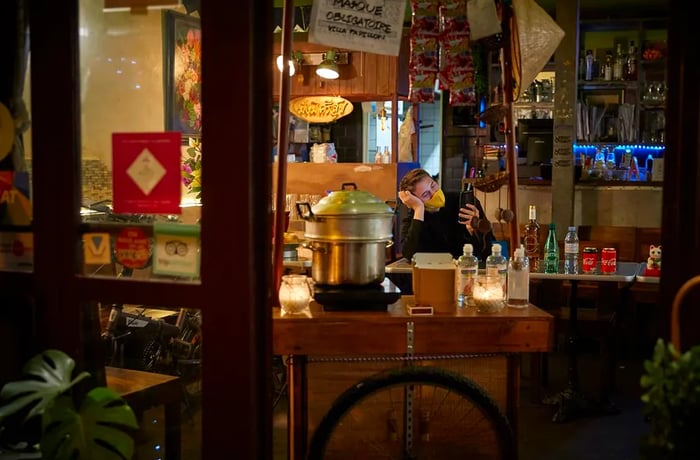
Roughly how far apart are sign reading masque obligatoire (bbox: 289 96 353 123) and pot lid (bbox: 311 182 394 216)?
433cm

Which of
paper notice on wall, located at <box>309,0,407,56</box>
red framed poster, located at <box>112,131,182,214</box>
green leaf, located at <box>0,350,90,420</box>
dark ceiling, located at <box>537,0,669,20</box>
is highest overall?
dark ceiling, located at <box>537,0,669,20</box>

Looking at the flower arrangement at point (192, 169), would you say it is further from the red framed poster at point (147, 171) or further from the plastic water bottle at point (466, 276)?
the plastic water bottle at point (466, 276)

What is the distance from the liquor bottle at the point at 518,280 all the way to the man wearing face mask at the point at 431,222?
1900mm

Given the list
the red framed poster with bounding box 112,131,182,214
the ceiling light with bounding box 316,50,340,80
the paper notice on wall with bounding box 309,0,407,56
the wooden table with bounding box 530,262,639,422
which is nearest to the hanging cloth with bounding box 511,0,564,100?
the paper notice on wall with bounding box 309,0,407,56

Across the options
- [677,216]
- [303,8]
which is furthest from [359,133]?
[677,216]

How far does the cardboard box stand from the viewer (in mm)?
3082

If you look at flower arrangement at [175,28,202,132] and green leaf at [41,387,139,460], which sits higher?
flower arrangement at [175,28,202,132]

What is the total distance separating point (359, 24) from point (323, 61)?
3978 mm

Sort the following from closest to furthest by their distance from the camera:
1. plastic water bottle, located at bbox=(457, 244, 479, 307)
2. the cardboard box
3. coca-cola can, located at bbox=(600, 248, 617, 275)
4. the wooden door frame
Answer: the wooden door frame
the cardboard box
plastic water bottle, located at bbox=(457, 244, 479, 307)
coca-cola can, located at bbox=(600, 248, 617, 275)

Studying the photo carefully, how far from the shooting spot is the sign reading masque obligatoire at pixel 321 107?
7.28 m

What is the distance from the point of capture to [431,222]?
523cm

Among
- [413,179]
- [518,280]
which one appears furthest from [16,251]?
[413,179]

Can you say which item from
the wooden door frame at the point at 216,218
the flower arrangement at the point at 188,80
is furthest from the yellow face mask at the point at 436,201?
the wooden door frame at the point at 216,218

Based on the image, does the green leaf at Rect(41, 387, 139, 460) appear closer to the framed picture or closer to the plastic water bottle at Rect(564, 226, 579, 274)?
the framed picture
